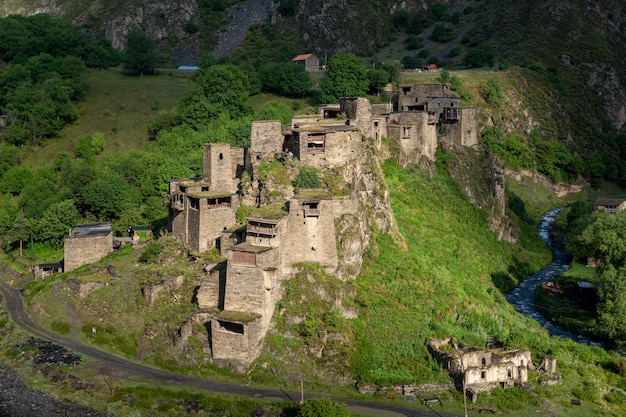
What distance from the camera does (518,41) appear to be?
410 feet

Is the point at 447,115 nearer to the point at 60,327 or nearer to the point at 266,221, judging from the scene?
the point at 266,221

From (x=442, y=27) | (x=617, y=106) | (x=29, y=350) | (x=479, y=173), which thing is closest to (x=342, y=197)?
(x=29, y=350)

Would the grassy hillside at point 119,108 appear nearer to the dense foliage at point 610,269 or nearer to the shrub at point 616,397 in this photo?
the dense foliage at point 610,269

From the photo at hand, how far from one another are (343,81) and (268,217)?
4689cm

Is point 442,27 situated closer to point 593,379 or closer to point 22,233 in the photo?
point 22,233

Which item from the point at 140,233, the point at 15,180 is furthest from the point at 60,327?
the point at 15,180

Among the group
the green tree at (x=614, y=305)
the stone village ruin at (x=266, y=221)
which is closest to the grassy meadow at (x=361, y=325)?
the stone village ruin at (x=266, y=221)

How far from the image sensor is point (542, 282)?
65.9m

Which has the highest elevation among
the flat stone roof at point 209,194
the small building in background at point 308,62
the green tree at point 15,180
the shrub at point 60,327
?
the small building in background at point 308,62

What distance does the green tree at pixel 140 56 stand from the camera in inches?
4338

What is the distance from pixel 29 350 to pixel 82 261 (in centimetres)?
1225

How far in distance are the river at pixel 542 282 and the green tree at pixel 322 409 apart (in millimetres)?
22885

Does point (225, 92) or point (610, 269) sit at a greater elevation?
point (225, 92)

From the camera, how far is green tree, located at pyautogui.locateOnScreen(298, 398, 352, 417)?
3706cm
